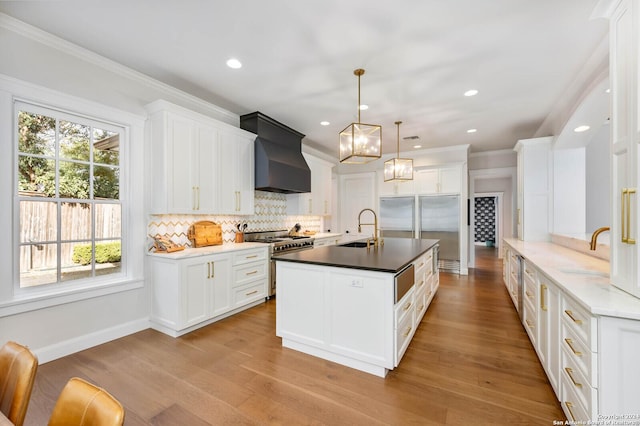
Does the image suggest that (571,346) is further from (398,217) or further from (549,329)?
(398,217)

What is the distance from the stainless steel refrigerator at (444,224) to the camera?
5844 mm

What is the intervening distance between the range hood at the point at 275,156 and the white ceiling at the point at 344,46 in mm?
394

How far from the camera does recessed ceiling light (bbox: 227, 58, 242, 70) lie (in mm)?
2736

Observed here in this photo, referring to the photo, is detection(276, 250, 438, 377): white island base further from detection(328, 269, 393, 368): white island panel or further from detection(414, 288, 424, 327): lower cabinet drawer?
detection(414, 288, 424, 327): lower cabinet drawer

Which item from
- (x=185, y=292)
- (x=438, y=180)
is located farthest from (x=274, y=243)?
(x=438, y=180)

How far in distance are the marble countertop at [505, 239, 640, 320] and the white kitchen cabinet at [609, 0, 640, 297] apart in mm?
107

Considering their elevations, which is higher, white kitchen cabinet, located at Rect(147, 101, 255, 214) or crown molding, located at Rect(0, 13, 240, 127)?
crown molding, located at Rect(0, 13, 240, 127)

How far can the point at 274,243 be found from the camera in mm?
4156

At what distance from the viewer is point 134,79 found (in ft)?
9.85

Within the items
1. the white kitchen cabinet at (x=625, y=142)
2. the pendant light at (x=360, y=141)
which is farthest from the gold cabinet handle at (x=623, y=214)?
the pendant light at (x=360, y=141)

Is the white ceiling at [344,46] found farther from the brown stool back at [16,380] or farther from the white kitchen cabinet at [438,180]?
the brown stool back at [16,380]

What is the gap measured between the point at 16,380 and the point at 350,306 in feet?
6.16

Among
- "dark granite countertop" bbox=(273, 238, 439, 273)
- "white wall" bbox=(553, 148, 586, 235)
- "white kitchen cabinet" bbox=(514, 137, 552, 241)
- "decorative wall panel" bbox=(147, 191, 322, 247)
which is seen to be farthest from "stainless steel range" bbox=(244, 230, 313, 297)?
"white wall" bbox=(553, 148, 586, 235)

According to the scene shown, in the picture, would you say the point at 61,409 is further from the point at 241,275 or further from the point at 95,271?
the point at 241,275
